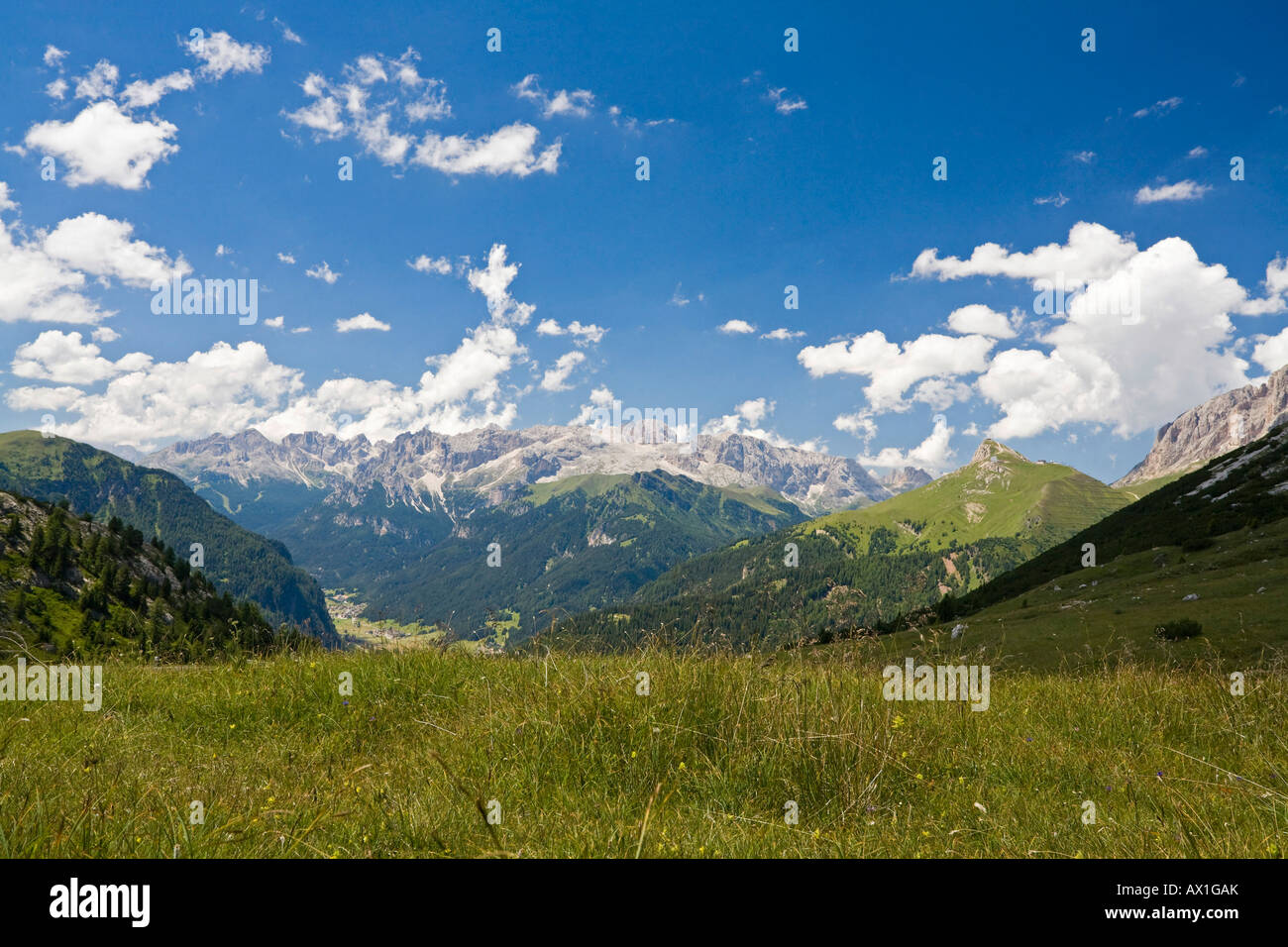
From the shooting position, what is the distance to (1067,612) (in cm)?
4450

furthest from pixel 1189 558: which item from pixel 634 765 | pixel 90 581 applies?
pixel 90 581

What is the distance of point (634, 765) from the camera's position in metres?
6.08

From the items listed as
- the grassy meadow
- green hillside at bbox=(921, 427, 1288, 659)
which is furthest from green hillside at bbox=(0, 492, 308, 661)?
green hillside at bbox=(921, 427, 1288, 659)

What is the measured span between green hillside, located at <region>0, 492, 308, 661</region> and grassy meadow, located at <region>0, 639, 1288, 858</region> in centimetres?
6136

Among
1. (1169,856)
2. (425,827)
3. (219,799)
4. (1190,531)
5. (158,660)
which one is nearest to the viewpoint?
(1169,856)

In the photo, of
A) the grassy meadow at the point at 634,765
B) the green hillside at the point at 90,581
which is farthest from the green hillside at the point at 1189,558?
the green hillside at the point at 90,581

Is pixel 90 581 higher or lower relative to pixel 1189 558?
lower

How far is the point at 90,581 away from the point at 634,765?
387 feet

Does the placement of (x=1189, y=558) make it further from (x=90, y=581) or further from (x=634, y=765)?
(x=90, y=581)

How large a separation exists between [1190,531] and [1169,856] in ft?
288

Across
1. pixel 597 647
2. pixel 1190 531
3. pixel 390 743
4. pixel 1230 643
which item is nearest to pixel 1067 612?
pixel 1230 643
